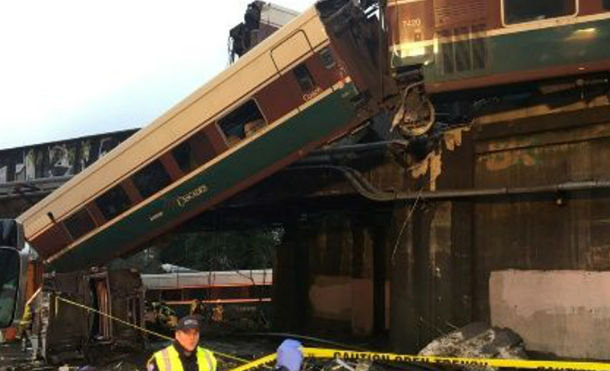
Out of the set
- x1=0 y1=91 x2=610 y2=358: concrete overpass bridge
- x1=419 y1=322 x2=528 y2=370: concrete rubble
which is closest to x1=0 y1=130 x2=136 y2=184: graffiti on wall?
x1=0 y1=91 x2=610 y2=358: concrete overpass bridge

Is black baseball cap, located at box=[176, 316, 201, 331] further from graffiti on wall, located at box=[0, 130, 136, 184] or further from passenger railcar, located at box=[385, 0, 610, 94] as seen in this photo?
graffiti on wall, located at box=[0, 130, 136, 184]

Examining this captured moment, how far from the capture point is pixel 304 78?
14.5m

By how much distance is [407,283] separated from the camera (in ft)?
47.3

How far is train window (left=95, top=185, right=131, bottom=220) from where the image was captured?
651 inches

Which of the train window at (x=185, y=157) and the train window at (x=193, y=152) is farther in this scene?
the train window at (x=185, y=157)

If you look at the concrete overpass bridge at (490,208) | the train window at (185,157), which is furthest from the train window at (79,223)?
the concrete overpass bridge at (490,208)

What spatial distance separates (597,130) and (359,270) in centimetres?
868

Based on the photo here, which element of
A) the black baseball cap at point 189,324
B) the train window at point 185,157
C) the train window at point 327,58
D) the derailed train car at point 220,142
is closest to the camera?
the black baseball cap at point 189,324

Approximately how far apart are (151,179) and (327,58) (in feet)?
15.4

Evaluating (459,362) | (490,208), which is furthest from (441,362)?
(490,208)

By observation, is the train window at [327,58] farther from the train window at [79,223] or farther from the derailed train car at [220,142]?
the train window at [79,223]

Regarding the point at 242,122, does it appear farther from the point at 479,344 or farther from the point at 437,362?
the point at 437,362

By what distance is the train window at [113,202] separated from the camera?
1655cm

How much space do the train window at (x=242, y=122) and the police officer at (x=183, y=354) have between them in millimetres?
10950
